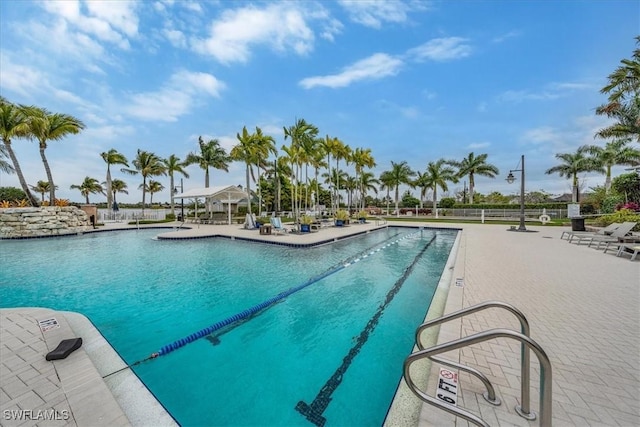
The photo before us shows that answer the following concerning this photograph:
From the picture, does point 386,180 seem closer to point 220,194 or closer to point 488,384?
point 220,194

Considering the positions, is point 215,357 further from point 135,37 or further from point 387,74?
point 387,74

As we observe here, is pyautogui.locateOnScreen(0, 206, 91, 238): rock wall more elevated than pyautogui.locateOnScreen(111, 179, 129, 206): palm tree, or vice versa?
pyautogui.locateOnScreen(111, 179, 129, 206): palm tree

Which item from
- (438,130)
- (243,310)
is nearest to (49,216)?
(243,310)

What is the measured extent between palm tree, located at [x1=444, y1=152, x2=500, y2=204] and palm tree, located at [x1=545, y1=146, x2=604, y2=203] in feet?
20.9

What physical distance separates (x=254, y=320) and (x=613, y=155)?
3671 cm

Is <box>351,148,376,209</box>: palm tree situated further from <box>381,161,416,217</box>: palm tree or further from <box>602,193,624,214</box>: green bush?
<box>602,193,624,214</box>: green bush

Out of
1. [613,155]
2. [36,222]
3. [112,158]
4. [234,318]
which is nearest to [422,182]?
[613,155]

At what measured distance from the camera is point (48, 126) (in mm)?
15586

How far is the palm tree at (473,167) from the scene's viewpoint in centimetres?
3262

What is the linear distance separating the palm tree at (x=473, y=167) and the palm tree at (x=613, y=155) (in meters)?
8.84

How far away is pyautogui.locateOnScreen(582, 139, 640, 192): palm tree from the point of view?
2322 centimetres

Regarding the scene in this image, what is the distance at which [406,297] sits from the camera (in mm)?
5418

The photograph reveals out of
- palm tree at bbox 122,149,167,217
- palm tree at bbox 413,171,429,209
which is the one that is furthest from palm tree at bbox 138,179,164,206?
palm tree at bbox 413,171,429,209

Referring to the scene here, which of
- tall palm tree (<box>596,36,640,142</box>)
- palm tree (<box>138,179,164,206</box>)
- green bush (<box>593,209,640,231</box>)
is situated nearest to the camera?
tall palm tree (<box>596,36,640,142</box>)
